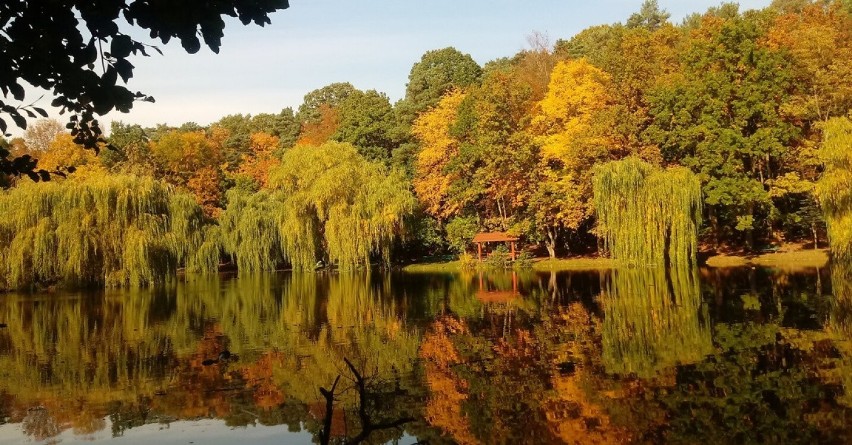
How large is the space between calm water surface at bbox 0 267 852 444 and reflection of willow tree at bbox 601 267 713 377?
0.07 m

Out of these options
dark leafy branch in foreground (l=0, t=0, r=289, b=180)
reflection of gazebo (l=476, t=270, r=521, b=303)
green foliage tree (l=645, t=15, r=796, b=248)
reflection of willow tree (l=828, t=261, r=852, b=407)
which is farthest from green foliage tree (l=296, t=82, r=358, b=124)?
dark leafy branch in foreground (l=0, t=0, r=289, b=180)

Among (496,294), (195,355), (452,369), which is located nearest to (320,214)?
(496,294)

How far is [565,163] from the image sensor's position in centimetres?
3416

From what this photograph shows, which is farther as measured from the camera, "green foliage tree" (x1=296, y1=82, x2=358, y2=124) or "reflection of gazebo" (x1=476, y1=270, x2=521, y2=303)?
"green foliage tree" (x1=296, y1=82, x2=358, y2=124)

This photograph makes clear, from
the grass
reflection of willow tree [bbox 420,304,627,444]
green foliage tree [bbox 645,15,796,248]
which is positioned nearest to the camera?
reflection of willow tree [bbox 420,304,627,444]

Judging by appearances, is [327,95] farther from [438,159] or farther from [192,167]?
[438,159]

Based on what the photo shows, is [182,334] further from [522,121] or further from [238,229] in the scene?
[522,121]

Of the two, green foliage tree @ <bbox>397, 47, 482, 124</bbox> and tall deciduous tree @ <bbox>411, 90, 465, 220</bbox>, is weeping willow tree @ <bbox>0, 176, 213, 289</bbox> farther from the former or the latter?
green foliage tree @ <bbox>397, 47, 482, 124</bbox>

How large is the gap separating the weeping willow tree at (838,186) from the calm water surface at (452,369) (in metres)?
3.64

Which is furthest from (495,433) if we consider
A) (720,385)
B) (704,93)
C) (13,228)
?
(704,93)

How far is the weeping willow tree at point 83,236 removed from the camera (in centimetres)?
2509

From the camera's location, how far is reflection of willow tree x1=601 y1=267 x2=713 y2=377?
10766 millimetres

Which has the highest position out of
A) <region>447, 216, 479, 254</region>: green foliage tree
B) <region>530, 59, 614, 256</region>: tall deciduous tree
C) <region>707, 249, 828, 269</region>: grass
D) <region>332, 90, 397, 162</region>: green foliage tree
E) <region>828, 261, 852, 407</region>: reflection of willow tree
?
<region>332, 90, 397, 162</region>: green foliage tree

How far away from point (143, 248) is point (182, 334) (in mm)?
11745
